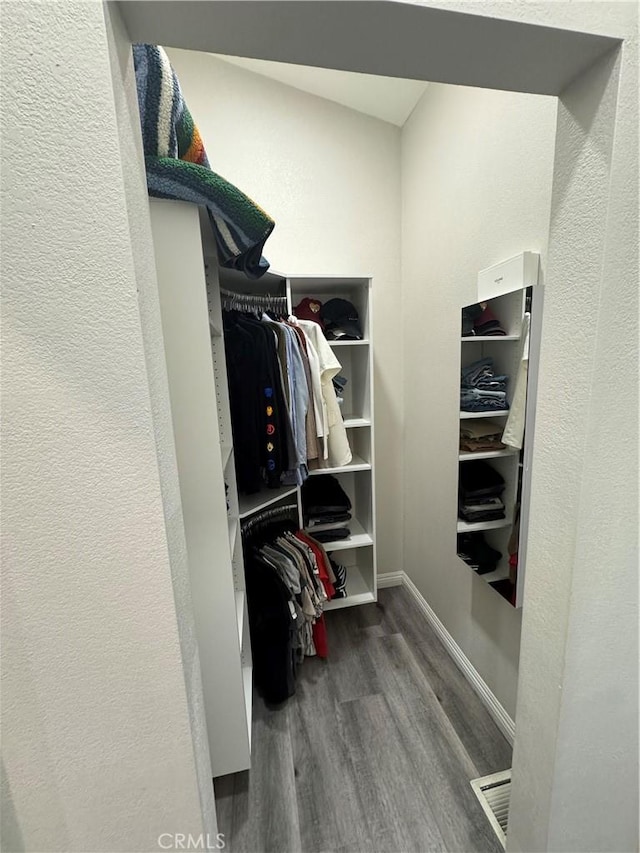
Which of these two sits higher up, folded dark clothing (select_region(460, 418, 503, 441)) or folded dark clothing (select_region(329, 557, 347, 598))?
folded dark clothing (select_region(460, 418, 503, 441))

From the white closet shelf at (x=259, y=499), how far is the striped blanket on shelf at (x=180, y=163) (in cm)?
98

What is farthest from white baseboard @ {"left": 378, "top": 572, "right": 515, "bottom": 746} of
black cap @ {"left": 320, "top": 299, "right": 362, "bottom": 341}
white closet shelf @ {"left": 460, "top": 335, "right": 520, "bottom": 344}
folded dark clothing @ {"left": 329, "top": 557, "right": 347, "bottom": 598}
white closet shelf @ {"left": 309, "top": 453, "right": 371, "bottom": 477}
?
black cap @ {"left": 320, "top": 299, "right": 362, "bottom": 341}

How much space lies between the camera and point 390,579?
2.32m

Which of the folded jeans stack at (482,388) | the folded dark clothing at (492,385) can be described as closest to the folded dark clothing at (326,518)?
the folded jeans stack at (482,388)

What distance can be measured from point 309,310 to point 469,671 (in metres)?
1.98

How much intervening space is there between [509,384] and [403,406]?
0.92 metres

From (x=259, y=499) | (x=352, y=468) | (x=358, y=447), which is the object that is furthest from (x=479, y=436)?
(x=259, y=499)

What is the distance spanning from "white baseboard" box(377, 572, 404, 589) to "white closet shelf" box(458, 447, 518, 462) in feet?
3.90

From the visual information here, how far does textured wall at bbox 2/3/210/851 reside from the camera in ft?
1.48

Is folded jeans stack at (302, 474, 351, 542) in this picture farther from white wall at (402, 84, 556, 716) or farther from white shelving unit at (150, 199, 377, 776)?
white wall at (402, 84, 556, 716)

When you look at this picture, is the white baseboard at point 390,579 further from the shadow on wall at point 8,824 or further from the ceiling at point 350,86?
the ceiling at point 350,86

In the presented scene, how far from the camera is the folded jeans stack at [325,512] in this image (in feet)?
6.15

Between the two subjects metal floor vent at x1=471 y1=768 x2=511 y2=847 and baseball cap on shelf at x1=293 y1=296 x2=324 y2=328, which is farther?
baseball cap on shelf at x1=293 y1=296 x2=324 y2=328

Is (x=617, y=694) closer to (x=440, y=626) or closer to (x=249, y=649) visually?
(x=440, y=626)
